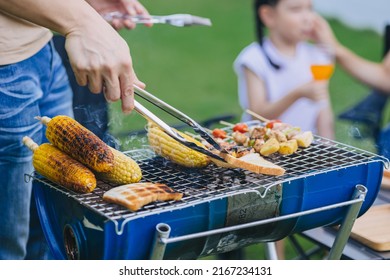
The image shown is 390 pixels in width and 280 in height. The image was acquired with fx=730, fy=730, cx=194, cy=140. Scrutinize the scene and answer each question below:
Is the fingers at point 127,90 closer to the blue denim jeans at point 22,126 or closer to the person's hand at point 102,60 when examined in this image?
the person's hand at point 102,60

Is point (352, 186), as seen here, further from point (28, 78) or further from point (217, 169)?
point (28, 78)

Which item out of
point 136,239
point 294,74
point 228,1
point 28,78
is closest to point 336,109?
point 294,74

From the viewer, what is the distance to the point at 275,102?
13.9 ft

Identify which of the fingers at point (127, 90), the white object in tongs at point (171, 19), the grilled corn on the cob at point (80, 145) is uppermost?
the fingers at point (127, 90)

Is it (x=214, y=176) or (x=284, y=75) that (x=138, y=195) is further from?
(x=284, y=75)

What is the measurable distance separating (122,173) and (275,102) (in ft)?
7.22

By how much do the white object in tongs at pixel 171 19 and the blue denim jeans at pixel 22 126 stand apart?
0.30 m

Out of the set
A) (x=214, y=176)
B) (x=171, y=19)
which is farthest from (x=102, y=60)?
(x=171, y=19)

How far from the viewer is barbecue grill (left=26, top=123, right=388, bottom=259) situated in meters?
1.97

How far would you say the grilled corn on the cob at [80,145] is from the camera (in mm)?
2123

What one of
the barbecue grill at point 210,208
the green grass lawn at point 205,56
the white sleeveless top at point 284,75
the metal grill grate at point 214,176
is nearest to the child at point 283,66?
the white sleeveless top at point 284,75

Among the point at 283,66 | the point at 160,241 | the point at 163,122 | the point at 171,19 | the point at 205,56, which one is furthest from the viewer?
the point at 205,56

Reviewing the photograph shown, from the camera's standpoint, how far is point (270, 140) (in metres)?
2.48

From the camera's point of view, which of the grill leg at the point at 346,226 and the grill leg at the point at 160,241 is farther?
the grill leg at the point at 346,226
